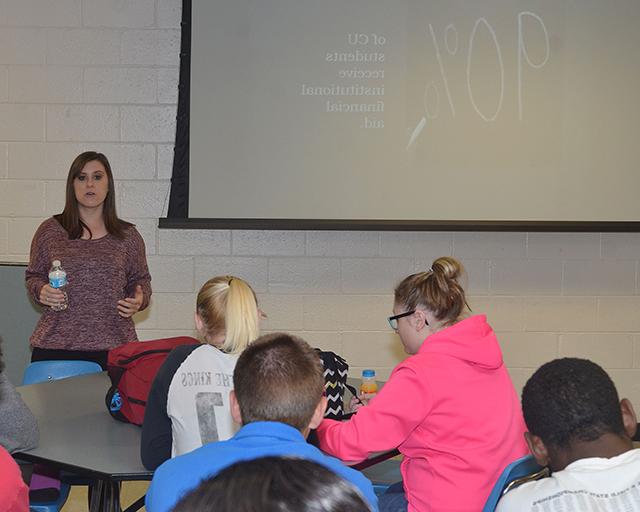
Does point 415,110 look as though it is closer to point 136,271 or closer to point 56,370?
point 136,271

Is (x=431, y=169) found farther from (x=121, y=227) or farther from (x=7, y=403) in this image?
(x=7, y=403)

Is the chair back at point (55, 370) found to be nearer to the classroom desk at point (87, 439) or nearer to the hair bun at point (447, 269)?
the classroom desk at point (87, 439)

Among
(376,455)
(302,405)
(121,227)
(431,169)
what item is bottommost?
(376,455)

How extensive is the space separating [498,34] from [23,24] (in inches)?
96.6

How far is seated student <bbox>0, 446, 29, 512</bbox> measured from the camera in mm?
1651

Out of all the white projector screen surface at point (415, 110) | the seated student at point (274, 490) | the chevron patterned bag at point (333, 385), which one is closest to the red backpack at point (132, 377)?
the chevron patterned bag at point (333, 385)

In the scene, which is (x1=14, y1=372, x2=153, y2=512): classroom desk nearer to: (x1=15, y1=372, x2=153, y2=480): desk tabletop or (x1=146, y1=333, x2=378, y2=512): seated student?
(x1=15, y1=372, x2=153, y2=480): desk tabletop

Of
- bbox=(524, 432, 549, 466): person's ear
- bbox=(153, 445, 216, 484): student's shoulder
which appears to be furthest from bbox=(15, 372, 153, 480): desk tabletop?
bbox=(524, 432, 549, 466): person's ear

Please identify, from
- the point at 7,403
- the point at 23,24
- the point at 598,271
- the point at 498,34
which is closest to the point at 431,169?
the point at 498,34

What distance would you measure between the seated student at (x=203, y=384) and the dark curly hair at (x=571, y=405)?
3.08ft

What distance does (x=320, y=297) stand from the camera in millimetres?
4934

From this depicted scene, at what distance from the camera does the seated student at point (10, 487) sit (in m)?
1.65

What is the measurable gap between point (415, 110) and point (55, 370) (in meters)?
2.25

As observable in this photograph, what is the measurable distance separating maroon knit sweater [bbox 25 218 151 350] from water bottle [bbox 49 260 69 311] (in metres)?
0.08
